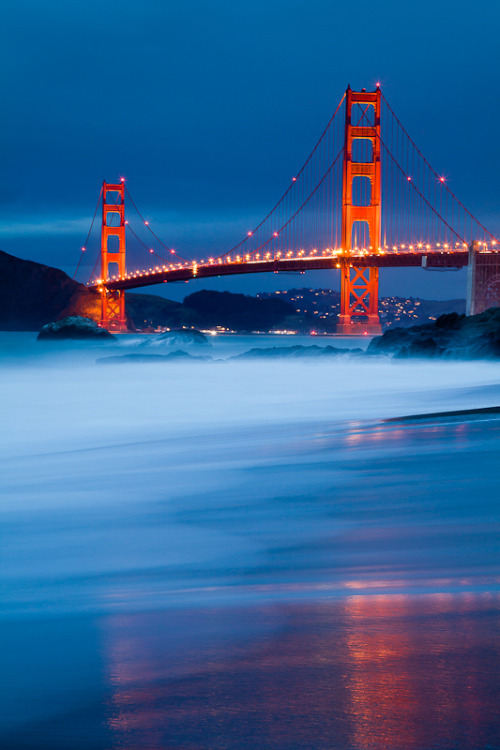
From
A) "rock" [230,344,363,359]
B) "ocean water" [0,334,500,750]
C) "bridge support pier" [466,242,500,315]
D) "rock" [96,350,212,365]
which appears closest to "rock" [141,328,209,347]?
"rock" [230,344,363,359]

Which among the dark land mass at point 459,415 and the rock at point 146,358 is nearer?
the dark land mass at point 459,415

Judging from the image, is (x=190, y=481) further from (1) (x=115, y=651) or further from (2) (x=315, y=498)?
(1) (x=115, y=651)

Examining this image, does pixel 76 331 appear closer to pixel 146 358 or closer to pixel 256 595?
pixel 146 358

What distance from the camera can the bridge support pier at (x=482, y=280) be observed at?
2977cm

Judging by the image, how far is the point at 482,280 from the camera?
3005 cm

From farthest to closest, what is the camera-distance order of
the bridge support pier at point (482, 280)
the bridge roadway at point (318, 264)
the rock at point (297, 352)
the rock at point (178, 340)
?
the rock at point (178, 340), the bridge roadway at point (318, 264), the rock at point (297, 352), the bridge support pier at point (482, 280)

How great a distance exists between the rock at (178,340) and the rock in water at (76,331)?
2.19 meters

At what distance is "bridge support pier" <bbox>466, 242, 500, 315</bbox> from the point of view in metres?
29.8

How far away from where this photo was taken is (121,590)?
102 inches

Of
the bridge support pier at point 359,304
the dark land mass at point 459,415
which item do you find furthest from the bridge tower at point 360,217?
the dark land mass at point 459,415

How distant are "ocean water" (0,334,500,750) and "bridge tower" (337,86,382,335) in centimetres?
2980

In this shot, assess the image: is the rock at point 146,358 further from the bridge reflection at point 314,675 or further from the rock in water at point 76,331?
the bridge reflection at point 314,675

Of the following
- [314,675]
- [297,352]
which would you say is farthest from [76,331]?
[314,675]

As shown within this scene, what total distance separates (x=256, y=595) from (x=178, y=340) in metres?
39.9
